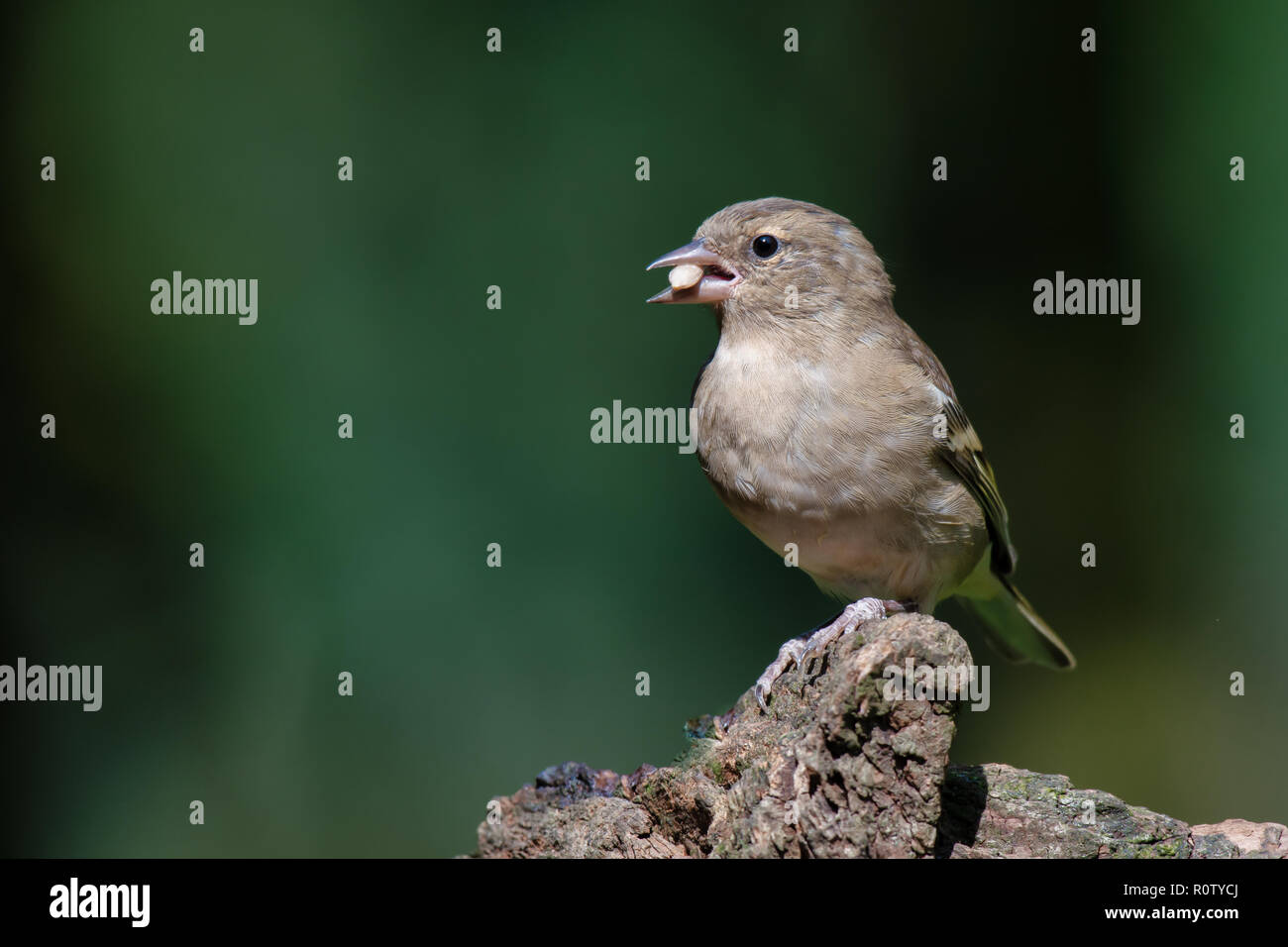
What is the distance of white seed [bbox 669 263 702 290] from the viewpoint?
4.64 meters

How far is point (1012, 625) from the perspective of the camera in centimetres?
568

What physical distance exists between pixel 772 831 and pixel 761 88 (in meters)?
5.08

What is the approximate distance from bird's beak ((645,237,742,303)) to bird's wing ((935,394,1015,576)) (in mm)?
1003

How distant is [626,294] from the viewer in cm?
673

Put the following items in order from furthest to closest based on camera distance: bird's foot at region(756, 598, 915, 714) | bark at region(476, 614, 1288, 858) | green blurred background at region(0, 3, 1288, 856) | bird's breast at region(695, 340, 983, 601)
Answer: green blurred background at region(0, 3, 1288, 856)
bird's breast at region(695, 340, 983, 601)
bird's foot at region(756, 598, 915, 714)
bark at region(476, 614, 1288, 858)

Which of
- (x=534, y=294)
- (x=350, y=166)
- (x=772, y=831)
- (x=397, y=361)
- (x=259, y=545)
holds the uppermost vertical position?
(x=350, y=166)

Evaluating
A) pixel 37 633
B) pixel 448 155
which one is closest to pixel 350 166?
pixel 448 155

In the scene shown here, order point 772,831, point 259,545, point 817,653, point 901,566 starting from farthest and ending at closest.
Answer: point 259,545
point 901,566
point 817,653
point 772,831

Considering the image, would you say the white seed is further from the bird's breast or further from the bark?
the bark

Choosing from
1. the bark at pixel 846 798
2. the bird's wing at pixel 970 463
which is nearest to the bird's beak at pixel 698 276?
the bird's wing at pixel 970 463

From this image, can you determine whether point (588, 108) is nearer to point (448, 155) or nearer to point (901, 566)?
point (448, 155)

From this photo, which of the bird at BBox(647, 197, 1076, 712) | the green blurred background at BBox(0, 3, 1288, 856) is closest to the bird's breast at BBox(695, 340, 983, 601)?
the bird at BBox(647, 197, 1076, 712)

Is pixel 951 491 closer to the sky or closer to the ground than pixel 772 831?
closer to the sky

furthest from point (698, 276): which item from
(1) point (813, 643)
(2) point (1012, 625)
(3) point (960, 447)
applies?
(2) point (1012, 625)
